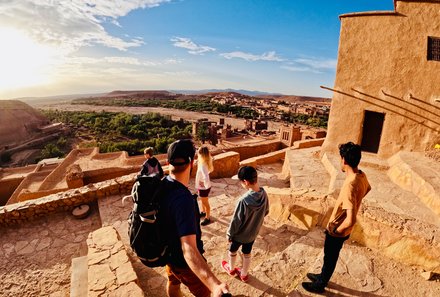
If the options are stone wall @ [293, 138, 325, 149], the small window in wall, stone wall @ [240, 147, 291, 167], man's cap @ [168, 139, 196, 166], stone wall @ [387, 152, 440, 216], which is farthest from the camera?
stone wall @ [293, 138, 325, 149]

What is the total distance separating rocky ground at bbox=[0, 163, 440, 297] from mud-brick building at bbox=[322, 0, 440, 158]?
17.0ft

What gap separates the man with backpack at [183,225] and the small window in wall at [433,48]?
8030mm

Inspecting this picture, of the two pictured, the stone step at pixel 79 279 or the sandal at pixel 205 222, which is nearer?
the stone step at pixel 79 279

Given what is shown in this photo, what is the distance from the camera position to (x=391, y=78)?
287 inches

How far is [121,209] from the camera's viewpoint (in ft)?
18.0

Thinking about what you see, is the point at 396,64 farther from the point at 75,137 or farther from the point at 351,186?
the point at 75,137

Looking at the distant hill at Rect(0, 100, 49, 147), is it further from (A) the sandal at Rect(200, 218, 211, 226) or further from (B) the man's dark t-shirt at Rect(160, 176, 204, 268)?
(B) the man's dark t-shirt at Rect(160, 176, 204, 268)

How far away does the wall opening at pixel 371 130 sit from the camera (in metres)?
7.91

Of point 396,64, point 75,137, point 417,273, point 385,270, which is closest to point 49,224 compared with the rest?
point 385,270

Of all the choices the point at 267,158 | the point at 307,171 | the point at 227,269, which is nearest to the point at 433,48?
the point at 307,171

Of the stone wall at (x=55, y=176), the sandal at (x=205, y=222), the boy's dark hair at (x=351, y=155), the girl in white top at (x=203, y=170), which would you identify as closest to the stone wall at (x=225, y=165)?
the sandal at (x=205, y=222)

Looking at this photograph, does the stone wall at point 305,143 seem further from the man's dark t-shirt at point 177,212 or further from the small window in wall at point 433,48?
the man's dark t-shirt at point 177,212

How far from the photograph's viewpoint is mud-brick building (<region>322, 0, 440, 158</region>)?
6.84m

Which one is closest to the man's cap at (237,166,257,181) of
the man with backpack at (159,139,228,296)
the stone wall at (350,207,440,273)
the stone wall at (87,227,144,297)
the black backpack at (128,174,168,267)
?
the man with backpack at (159,139,228,296)
